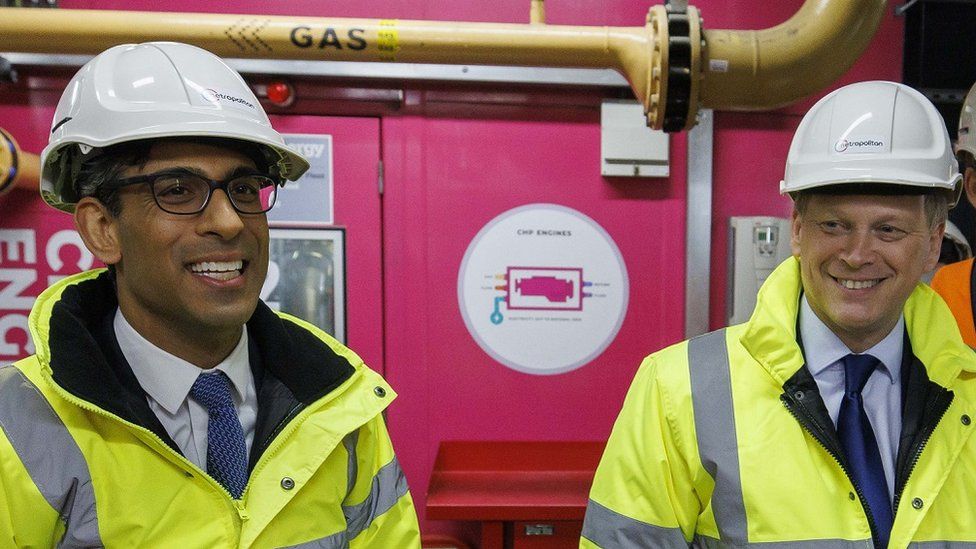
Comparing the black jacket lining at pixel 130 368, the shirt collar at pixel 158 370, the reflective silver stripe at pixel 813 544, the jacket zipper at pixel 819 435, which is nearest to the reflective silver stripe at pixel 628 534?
the reflective silver stripe at pixel 813 544

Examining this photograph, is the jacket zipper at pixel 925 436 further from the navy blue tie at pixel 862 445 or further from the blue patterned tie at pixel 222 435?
the blue patterned tie at pixel 222 435

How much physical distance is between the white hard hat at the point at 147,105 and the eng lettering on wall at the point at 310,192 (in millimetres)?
1090

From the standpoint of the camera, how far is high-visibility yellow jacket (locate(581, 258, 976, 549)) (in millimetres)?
1026

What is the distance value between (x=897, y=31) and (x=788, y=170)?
1.62m

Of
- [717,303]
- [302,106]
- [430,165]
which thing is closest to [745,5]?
[717,303]

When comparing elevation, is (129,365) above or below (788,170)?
below

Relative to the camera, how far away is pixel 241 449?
102 centimetres

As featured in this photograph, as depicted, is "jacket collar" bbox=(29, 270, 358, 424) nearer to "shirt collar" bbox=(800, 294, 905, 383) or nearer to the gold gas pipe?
"shirt collar" bbox=(800, 294, 905, 383)

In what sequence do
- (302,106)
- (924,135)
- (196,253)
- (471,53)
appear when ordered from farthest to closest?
1. (302,106)
2. (471,53)
3. (924,135)
4. (196,253)

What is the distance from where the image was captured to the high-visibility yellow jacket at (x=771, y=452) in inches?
40.4

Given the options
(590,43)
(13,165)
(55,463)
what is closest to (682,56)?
(590,43)

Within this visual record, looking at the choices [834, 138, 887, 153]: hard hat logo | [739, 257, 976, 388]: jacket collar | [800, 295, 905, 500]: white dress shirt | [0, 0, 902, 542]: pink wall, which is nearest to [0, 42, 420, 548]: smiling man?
[739, 257, 976, 388]: jacket collar

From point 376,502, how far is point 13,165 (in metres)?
1.66

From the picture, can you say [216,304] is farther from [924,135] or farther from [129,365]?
[924,135]
